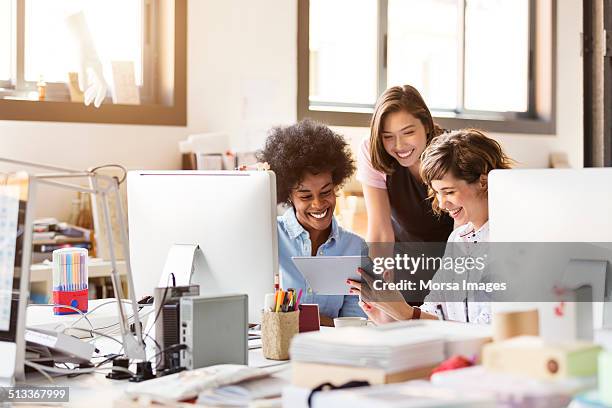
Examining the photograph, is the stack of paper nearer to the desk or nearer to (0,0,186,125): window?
the desk

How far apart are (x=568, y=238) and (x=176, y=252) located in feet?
2.87

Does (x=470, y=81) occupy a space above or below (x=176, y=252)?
above

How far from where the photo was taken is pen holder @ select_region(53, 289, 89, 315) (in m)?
2.15

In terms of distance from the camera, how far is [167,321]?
1669 millimetres

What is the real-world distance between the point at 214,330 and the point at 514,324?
64 cm

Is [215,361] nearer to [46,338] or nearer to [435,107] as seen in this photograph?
[46,338]

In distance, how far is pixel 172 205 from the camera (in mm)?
1971

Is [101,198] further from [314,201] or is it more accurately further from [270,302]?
[314,201]

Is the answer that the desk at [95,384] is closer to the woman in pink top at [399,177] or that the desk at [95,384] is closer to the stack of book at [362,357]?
the stack of book at [362,357]

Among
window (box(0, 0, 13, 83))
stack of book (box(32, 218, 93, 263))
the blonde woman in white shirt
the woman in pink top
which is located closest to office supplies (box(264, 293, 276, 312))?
the blonde woman in white shirt

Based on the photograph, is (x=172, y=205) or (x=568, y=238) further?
(x=172, y=205)

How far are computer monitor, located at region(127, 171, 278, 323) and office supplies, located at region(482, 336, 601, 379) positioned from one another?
860 millimetres

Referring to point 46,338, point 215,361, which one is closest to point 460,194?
point 215,361

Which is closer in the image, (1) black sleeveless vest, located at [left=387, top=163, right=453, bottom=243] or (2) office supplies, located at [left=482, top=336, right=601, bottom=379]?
(2) office supplies, located at [left=482, top=336, right=601, bottom=379]
